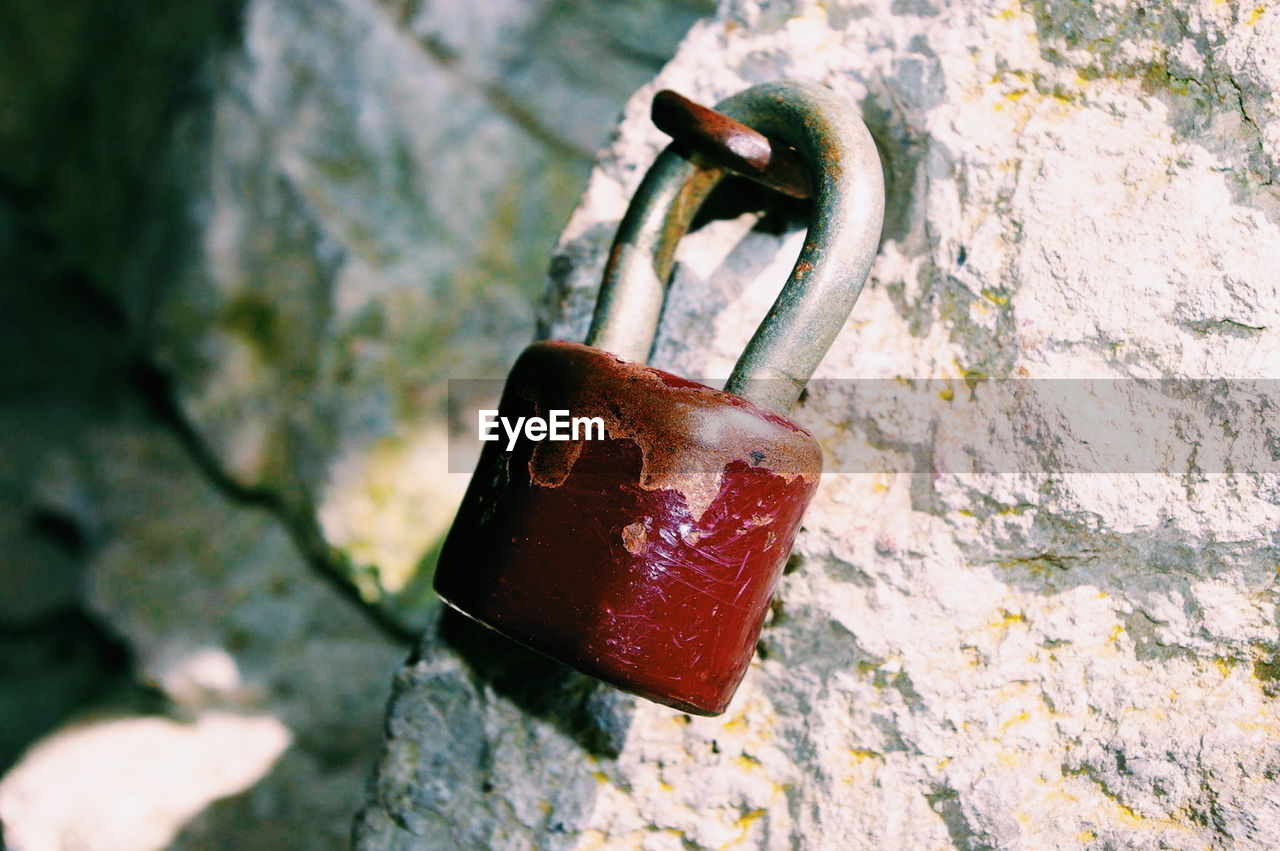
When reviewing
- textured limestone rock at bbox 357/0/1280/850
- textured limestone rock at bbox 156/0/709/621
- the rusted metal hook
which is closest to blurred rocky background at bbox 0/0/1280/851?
textured limestone rock at bbox 357/0/1280/850

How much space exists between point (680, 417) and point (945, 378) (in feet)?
0.97

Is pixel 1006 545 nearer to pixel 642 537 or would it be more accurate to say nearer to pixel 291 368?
pixel 642 537

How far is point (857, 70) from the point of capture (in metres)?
0.85

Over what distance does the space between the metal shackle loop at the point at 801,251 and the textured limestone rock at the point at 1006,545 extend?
0.09 m

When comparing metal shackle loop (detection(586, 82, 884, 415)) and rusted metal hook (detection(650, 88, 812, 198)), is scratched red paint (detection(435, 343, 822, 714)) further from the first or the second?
rusted metal hook (detection(650, 88, 812, 198))

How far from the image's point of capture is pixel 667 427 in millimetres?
628

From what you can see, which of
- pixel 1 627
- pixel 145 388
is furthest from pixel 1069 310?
pixel 1 627

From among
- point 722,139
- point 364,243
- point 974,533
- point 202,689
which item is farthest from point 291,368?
point 974,533

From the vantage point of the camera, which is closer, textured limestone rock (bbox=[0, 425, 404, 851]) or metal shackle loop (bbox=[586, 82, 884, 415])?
metal shackle loop (bbox=[586, 82, 884, 415])

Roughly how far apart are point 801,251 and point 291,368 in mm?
1193

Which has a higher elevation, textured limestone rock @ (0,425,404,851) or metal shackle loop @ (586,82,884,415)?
metal shackle loop @ (586,82,884,415)

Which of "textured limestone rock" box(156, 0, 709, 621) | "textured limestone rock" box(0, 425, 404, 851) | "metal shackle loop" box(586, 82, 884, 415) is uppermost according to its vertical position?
"metal shackle loop" box(586, 82, 884, 415)

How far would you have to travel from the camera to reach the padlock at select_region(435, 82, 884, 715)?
63 cm

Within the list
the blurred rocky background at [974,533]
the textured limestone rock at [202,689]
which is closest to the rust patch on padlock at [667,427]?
the blurred rocky background at [974,533]
